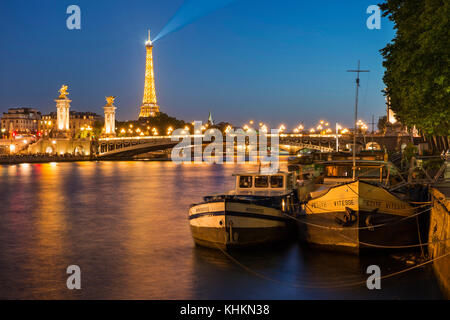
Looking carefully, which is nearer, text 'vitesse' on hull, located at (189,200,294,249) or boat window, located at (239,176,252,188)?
text 'vitesse' on hull, located at (189,200,294,249)

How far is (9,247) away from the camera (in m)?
18.9

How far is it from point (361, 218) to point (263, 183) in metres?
4.77

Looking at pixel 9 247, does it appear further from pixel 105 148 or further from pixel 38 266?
pixel 105 148

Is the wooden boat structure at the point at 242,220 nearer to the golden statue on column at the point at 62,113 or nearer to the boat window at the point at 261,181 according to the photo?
the boat window at the point at 261,181

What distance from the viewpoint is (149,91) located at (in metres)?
168

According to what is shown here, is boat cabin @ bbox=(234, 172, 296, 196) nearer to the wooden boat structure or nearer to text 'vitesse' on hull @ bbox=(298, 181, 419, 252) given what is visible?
the wooden boat structure

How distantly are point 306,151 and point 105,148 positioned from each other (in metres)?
37.4

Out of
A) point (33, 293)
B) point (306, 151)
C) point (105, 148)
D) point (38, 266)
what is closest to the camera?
point (33, 293)

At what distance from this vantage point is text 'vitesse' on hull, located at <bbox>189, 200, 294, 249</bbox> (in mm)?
15320

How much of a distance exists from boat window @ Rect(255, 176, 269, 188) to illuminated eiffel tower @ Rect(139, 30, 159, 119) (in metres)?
146

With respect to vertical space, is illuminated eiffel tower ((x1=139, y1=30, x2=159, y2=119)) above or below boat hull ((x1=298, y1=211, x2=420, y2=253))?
above

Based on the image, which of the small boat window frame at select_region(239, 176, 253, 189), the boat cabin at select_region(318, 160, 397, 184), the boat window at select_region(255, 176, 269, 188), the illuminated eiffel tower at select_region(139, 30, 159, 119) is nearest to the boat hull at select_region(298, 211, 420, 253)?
the boat window at select_region(255, 176, 269, 188)

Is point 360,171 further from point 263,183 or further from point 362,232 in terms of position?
point 362,232
